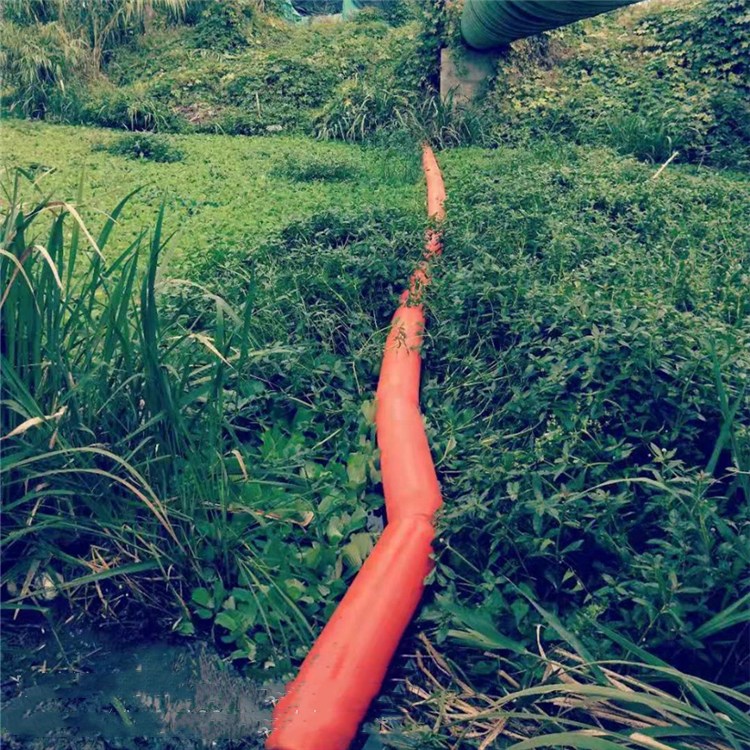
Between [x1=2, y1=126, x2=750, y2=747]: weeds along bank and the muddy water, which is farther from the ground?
[x1=2, y1=126, x2=750, y2=747]: weeds along bank

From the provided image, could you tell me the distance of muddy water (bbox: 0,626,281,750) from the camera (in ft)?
6.31

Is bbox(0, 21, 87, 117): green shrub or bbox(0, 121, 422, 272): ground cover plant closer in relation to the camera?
bbox(0, 121, 422, 272): ground cover plant

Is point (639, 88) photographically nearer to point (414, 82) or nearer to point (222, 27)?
point (414, 82)

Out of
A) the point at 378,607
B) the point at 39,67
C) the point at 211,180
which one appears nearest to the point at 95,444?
the point at 378,607

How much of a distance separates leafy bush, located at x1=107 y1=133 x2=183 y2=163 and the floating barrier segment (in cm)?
483

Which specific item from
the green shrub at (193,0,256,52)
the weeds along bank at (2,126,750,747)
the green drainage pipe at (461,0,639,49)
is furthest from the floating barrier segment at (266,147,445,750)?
the green shrub at (193,0,256,52)

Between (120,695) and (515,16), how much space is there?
6.11 metres

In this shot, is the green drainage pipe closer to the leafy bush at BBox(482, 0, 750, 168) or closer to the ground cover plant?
the leafy bush at BBox(482, 0, 750, 168)

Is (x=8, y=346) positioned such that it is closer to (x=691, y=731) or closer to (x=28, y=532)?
(x=28, y=532)

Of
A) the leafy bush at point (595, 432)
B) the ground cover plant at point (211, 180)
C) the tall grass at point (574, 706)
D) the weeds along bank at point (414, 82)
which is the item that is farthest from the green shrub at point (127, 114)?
the tall grass at point (574, 706)

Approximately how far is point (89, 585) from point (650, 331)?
1.95 m

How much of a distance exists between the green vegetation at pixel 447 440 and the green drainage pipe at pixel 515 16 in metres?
1.58

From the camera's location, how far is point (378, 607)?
2.12 m

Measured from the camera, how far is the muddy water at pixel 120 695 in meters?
1.92
